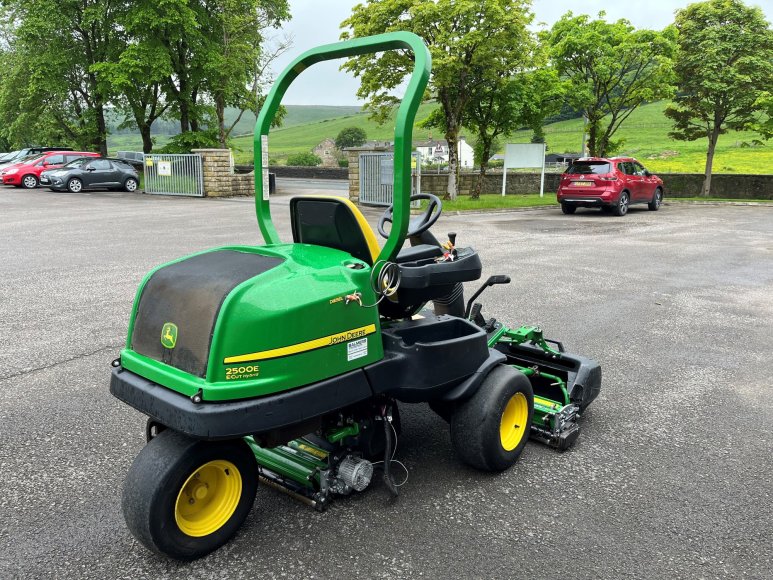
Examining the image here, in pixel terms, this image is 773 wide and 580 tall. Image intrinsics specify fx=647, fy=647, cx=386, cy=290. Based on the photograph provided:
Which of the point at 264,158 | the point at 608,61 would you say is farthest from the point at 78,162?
the point at 264,158

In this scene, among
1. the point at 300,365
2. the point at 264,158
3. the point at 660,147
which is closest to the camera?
the point at 300,365

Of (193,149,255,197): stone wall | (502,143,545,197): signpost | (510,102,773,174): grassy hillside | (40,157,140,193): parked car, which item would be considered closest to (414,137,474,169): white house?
(502,143,545,197): signpost

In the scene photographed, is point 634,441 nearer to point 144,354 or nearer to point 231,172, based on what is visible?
point 144,354

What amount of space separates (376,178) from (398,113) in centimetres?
1827

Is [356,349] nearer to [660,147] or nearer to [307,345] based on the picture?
[307,345]

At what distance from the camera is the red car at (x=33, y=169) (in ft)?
87.3

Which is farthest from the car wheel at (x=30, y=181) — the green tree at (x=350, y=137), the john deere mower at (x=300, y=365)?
the green tree at (x=350, y=137)

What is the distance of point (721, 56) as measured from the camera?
23344mm

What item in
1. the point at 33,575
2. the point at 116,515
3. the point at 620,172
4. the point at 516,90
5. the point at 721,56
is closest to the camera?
the point at 33,575

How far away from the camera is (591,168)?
18.7 meters

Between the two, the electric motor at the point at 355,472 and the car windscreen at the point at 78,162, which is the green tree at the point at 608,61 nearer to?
the car windscreen at the point at 78,162

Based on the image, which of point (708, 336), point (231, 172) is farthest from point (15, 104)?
point (708, 336)

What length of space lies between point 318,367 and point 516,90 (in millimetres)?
20617

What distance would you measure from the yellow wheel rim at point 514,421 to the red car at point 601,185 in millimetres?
15733
